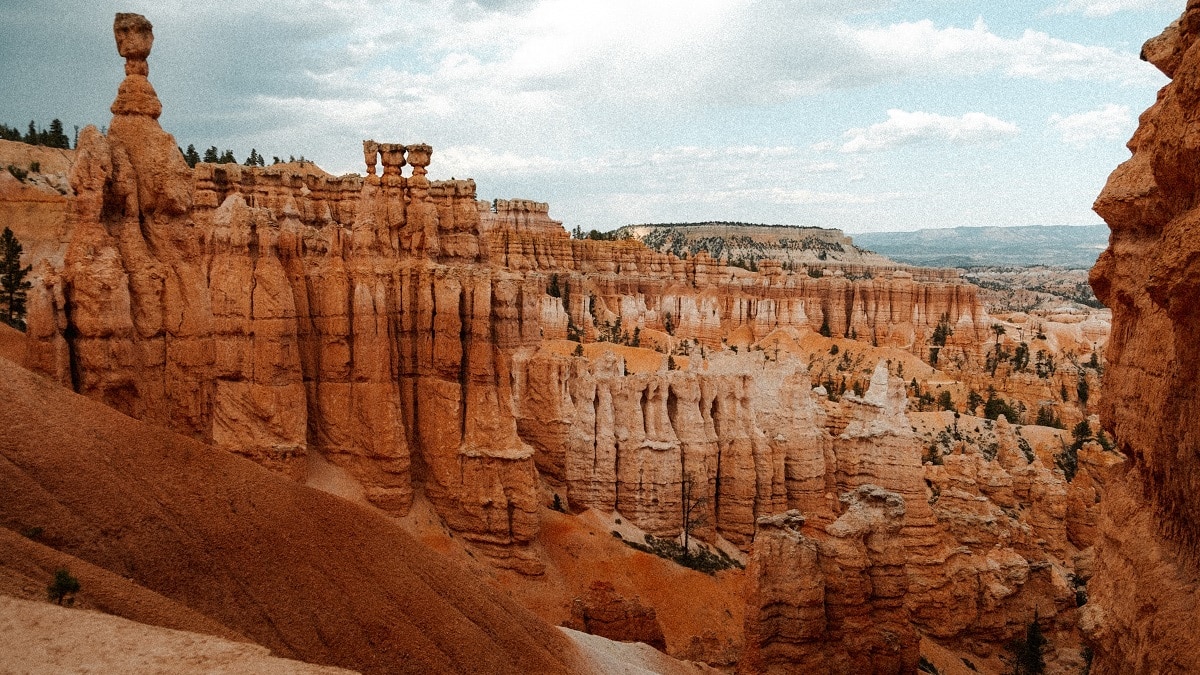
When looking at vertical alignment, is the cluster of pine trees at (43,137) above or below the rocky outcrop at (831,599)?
above

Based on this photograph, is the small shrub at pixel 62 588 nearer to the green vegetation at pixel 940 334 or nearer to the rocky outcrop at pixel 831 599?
the rocky outcrop at pixel 831 599

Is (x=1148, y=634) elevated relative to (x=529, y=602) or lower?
elevated

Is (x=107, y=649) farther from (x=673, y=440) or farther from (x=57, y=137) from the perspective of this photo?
(x=57, y=137)

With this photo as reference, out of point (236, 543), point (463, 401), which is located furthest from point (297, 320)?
point (236, 543)

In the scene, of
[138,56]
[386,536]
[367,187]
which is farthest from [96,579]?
[367,187]

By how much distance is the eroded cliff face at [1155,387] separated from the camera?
27.1ft

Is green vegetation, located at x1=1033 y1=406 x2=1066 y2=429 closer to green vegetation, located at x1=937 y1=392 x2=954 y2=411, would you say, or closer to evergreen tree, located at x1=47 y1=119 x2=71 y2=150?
green vegetation, located at x1=937 y1=392 x2=954 y2=411

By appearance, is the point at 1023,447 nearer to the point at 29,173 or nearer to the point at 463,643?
the point at 463,643

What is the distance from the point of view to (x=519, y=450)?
986 inches

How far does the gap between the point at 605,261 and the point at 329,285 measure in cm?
7111

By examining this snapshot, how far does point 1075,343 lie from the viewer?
95125 mm

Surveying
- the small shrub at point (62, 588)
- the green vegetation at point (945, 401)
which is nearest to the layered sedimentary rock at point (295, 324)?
the small shrub at point (62, 588)

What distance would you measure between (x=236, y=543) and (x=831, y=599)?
497 inches

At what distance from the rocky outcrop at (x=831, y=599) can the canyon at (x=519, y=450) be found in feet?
0.24
